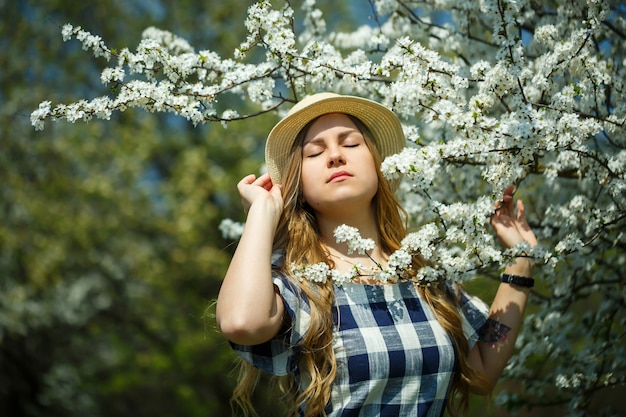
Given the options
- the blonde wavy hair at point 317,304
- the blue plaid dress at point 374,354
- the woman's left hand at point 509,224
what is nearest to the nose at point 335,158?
the blonde wavy hair at point 317,304

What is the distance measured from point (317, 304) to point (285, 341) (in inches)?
6.0

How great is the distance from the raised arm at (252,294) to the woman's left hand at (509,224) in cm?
89

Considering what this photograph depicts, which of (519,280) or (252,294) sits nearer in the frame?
(252,294)

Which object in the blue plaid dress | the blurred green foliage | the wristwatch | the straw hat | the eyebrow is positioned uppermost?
the blurred green foliage

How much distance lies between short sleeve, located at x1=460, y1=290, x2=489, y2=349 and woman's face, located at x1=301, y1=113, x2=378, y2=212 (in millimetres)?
530

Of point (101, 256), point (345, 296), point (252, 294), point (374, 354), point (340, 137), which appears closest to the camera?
point (252, 294)

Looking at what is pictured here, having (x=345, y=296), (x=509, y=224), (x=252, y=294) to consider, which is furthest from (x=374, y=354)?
(x=509, y=224)

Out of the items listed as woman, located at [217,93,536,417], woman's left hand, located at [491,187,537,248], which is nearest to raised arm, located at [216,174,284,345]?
woman, located at [217,93,536,417]

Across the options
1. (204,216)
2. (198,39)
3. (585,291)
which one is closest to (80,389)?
(204,216)

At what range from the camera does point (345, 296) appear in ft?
7.27

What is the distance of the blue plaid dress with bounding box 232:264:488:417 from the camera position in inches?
81.8

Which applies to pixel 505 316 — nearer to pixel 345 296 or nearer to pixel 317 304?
pixel 345 296

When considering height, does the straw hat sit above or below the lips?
above

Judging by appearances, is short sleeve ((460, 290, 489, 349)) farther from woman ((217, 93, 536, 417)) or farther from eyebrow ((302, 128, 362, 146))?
eyebrow ((302, 128, 362, 146))
